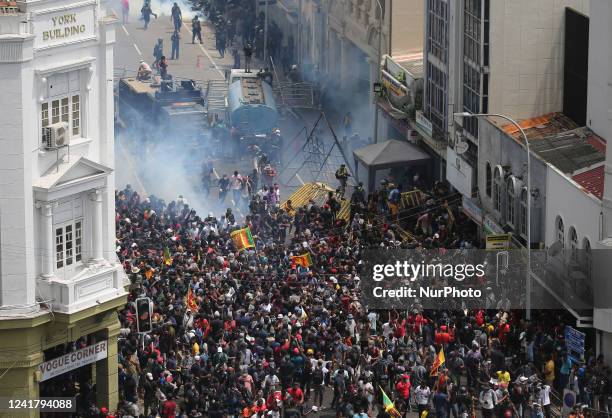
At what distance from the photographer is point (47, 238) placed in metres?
61.9

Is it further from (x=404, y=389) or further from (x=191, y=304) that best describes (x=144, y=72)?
(x=404, y=389)

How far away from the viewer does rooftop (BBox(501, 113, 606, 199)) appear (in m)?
69.6

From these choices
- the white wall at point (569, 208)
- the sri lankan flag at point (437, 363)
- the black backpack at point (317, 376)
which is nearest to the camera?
the sri lankan flag at point (437, 363)

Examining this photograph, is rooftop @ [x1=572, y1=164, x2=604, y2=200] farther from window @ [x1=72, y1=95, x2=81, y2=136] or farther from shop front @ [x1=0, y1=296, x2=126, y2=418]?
window @ [x1=72, y1=95, x2=81, y2=136]

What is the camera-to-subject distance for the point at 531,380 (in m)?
62.7

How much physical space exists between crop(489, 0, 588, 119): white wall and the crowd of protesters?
5.34 meters

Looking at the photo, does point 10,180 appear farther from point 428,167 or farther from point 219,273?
point 428,167

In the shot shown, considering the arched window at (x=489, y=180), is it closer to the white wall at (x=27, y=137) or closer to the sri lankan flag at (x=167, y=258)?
the sri lankan flag at (x=167, y=258)

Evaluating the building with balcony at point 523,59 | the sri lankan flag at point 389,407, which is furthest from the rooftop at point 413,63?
the sri lankan flag at point 389,407

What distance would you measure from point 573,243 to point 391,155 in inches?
749

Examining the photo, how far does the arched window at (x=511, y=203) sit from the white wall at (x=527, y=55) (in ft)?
13.4

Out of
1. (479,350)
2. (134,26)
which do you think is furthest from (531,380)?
(134,26)

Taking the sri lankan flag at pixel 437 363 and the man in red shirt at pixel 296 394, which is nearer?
the man in red shirt at pixel 296 394

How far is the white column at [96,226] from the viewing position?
63.4 meters
